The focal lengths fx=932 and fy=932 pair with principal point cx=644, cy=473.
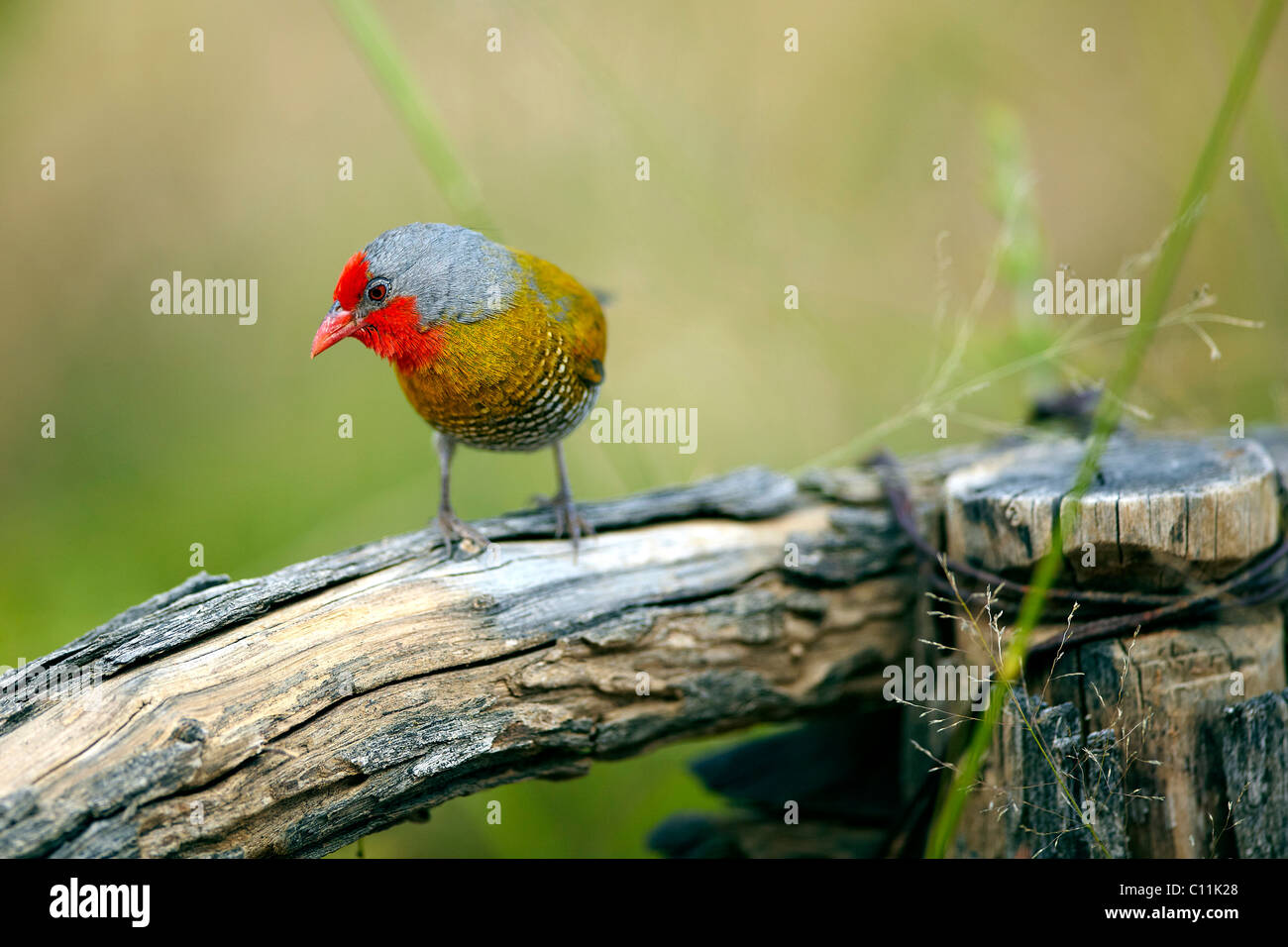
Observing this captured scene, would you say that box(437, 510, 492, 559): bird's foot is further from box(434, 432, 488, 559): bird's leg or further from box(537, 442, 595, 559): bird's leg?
box(537, 442, 595, 559): bird's leg

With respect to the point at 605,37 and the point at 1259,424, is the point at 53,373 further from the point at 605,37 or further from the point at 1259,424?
the point at 1259,424

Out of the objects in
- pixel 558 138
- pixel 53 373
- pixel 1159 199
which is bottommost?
pixel 53 373

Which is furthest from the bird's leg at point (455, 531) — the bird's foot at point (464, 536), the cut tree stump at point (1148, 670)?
the cut tree stump at point (1148, 670)

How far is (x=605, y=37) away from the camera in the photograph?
586cm

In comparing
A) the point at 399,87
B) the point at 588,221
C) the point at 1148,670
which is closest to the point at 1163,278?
the point at 1148,670

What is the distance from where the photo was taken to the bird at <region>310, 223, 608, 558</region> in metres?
2.95

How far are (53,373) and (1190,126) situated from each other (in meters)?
6.75

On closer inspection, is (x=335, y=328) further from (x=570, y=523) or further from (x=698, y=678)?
(x=698, y=678)

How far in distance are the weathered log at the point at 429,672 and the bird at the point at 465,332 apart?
284mm

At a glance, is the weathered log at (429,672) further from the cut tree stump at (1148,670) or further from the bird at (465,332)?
the cut tree stump at (1148,670)

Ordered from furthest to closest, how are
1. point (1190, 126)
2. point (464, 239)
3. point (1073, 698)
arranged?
1. point (1190, 126)
2. point (464, 239)
3. point (1073, 698)

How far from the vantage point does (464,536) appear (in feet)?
10.1

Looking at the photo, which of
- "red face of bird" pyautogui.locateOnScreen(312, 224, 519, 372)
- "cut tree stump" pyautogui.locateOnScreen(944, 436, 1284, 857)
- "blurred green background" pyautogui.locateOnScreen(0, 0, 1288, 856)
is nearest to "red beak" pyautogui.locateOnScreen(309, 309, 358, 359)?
"red face of bird" pyautogui.locateOnScreen(312, 224, 519, 372)

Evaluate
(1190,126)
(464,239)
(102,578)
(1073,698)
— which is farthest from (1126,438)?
(102,578)
